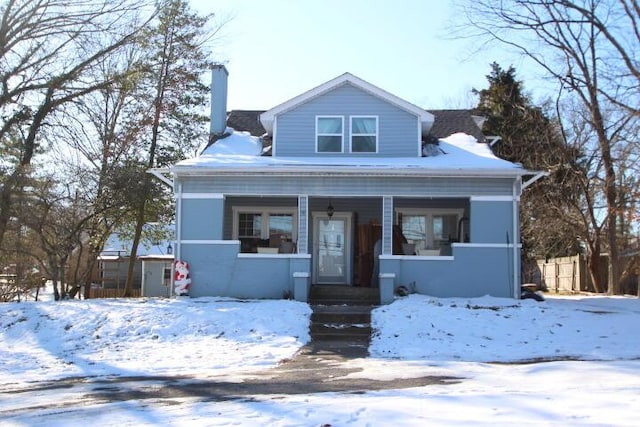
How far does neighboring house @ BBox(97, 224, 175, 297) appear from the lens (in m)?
32.7

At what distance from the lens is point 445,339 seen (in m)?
12.0

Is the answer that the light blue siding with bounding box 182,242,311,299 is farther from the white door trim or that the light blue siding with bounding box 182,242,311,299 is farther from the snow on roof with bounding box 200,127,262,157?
the snow on roof with bounding box 200,127,262,157

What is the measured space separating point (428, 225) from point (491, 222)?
2.79 meters

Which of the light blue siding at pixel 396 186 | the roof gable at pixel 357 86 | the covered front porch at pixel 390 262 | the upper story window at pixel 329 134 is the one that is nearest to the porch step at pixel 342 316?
the covered front porch at pixel 390 262

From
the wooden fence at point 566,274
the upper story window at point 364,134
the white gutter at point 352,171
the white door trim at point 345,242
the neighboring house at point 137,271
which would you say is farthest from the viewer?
the neighboring house at point 137,271

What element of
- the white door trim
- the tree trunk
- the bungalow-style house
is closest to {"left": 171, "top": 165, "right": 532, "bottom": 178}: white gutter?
the bungalow-style house

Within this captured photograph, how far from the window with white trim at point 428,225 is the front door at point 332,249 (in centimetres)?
163

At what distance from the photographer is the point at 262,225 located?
60.1 ft

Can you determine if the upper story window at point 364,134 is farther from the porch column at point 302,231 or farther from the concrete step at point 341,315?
the concrete step at point 341,315

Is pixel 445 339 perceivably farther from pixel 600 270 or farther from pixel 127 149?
pixel 600 270

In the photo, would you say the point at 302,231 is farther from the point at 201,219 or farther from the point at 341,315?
the point at 341,315

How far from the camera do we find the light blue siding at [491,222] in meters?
15.6

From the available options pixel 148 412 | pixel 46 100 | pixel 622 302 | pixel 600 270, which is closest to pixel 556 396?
pixel 148 412

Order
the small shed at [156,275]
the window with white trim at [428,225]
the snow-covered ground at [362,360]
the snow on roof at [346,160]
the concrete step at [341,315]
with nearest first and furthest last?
the snow-covered ground at [362,360] → the concrete step at [341,315] → the snow on roof at [346,160] → the window with white trim at [428,225] → the small shed at [156,275]
